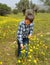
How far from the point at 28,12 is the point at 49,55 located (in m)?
1.98

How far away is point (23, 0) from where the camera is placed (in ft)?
199

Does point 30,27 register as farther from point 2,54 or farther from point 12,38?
point 12,38

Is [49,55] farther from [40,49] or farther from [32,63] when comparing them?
[32,63]

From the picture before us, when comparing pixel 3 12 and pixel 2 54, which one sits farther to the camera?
pixel 3 12

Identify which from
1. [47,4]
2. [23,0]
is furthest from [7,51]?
[47,4]

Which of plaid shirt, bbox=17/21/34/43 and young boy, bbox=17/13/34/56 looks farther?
plaid shirt, bbox=17/21/34/43

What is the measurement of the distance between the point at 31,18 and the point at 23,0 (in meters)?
54.3

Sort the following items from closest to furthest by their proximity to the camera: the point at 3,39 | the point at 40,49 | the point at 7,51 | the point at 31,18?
the point at 31,18 → the point at 40,49 → the point at 7,51 → the point at 3,39

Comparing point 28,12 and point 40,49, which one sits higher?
point 28,12

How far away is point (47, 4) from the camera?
65000 millimetres

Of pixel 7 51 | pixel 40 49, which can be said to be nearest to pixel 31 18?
pixel 40 49

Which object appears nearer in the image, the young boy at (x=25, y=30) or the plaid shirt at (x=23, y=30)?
the young boy at (x=25, y=30)

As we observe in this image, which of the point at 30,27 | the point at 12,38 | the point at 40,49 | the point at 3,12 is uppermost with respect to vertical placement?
the point at 30,27

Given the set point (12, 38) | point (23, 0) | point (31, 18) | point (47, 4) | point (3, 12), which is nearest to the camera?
point (31, 18)
